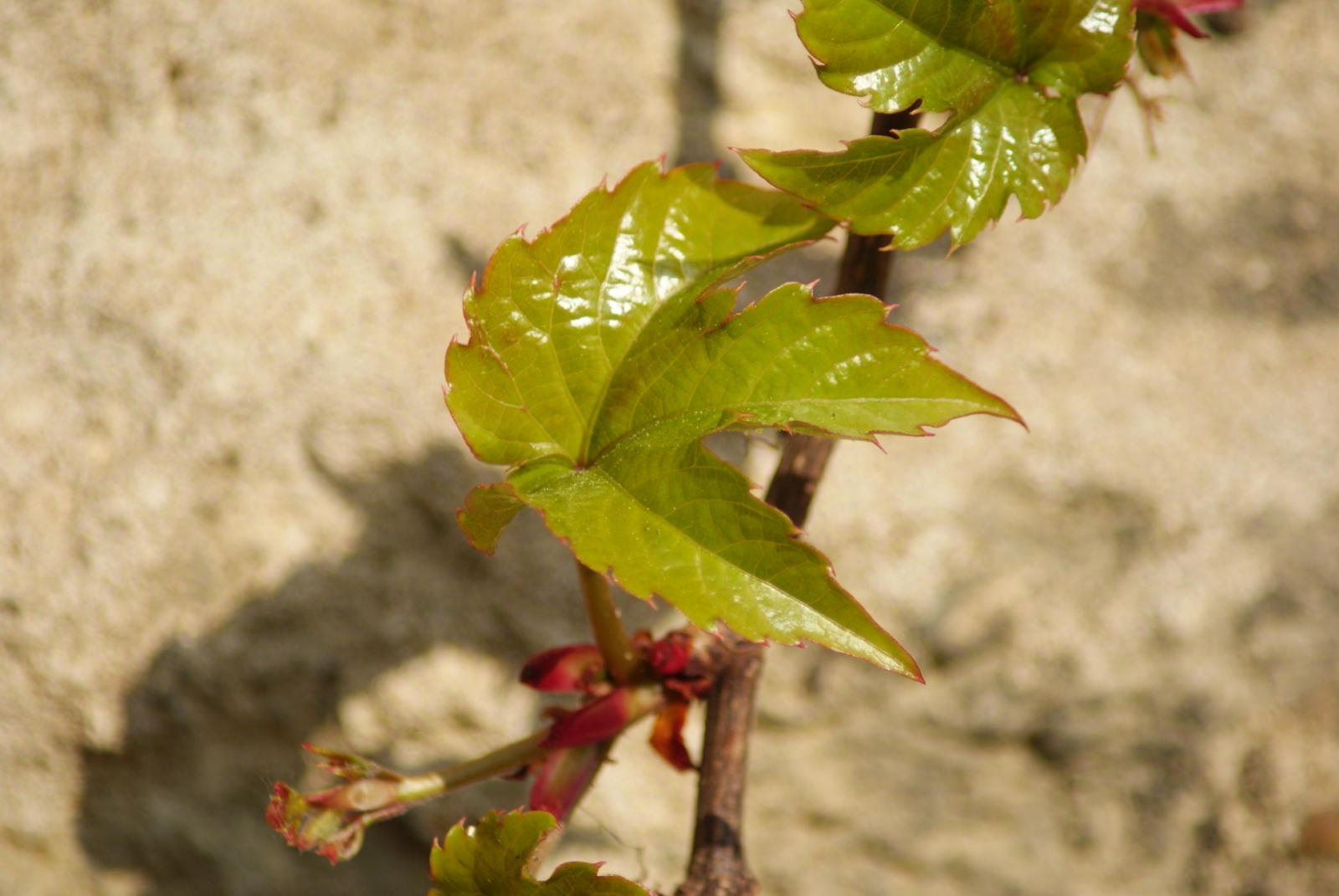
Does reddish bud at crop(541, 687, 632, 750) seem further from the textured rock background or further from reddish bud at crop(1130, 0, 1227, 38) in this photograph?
reddish bud at crop(1130, 0, 1227, 38)

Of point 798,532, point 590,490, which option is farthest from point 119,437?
point 798,532

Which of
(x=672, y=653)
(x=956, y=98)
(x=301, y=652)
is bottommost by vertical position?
(x=301, y=652)

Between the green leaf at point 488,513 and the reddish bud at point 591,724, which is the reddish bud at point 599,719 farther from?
the green leaf at point 488,513

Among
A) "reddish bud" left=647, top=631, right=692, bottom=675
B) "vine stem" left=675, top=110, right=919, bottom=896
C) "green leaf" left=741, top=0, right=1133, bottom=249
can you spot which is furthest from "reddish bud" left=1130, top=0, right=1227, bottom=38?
"reddish bud" left=647, top=631, right=692, bottom=675

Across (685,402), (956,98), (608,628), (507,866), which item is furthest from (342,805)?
(956,98)

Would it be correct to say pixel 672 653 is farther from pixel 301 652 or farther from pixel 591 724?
pixel 301 652
